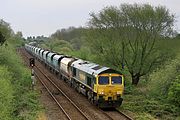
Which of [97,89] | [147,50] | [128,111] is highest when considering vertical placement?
[147,50]

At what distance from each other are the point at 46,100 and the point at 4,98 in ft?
36.9

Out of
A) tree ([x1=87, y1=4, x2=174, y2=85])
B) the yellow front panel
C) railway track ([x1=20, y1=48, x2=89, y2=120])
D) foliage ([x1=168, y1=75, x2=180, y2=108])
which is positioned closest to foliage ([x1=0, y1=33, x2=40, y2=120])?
railway track ([x1=20, y1=48, x2=89, y2=120])

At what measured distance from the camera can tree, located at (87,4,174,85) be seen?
38.9 meters

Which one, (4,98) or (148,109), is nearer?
(4,98)

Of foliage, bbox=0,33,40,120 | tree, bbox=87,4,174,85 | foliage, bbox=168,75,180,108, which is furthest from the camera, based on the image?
tree, bbox=87,4,174,85

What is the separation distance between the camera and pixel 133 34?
40281 millimetres

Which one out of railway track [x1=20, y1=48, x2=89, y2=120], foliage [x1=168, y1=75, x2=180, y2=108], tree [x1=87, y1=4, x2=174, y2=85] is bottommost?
railway track [x1=20, y1=48, x2=89, y2=120]

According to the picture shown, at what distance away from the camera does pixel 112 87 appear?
84.1ft

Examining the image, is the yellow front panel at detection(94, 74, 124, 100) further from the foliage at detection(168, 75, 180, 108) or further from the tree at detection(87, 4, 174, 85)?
the tree at detection(87, 4, 174, 85)

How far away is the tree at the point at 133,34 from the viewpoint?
38906 mm

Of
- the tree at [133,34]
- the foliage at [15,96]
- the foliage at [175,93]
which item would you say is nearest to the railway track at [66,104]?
the foliage at [15,96]

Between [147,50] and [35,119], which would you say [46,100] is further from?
[147,50]

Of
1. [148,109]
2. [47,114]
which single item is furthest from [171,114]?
[47,114]

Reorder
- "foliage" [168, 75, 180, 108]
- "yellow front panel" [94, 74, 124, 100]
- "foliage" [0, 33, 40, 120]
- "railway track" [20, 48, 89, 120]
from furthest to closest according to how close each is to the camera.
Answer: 1. "yellow front panel" [94, 74, 124, 100]
2. "foliage" [168, 75, 180, 108]
3. "railway track" [20, 48, 89, 120]
4. "foliage" [0, 33, 40, 120]
